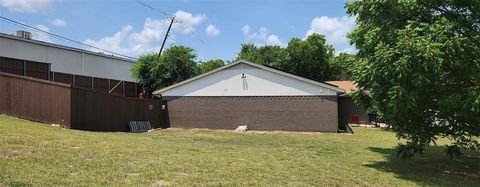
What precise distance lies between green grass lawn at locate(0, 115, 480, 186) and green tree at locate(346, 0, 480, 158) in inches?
50.7

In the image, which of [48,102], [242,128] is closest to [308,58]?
[242,128]

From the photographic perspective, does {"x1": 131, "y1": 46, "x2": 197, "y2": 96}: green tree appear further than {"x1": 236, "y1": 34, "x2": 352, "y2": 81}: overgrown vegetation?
No

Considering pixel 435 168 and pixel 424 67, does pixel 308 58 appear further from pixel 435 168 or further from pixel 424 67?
pixel 424 67

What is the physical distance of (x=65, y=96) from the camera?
19.3 meters

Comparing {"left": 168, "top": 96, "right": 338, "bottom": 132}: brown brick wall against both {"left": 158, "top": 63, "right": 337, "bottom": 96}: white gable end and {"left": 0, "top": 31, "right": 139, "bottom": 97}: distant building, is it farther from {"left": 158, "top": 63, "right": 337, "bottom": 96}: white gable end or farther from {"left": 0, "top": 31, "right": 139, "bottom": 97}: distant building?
{"left": 0, "top": 31, "right": 139, "bottom": 97}: distant building

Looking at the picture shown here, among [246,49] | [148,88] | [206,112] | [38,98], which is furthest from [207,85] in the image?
[246,49]

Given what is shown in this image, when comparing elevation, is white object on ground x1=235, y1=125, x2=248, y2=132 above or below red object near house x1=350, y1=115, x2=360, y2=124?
below

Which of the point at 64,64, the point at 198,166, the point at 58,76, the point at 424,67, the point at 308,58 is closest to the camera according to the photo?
the point at 424,67

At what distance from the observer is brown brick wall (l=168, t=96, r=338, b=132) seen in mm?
27375

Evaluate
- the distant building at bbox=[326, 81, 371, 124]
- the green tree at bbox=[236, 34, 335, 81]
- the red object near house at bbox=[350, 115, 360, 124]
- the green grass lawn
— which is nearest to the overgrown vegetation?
the green tree at bbox=[236, 34, 335, 81]

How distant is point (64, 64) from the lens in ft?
108

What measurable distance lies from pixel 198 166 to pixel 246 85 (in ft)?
60.0

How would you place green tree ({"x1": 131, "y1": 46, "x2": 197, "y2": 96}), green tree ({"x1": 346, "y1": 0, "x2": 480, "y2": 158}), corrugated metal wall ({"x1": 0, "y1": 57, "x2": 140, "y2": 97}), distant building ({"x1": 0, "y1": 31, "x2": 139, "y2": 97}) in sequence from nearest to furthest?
green tree ({"x1": 346, "y1": 0, "x2": 480, "y2": 158}) < corrugated metal wall ({"x1": 0, "y1": 57, "x2": 140, "y2": 97}) < distant building ({"x1": 0, "y1": 31, "x2": 139, "y2": 97}) < green tree ({"x1": 131, "y1": 46, "x2": 197, "y2": 96})

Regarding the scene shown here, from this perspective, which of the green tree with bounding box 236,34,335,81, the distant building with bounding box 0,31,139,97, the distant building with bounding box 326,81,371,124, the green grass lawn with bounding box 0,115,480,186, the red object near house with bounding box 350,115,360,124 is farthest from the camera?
the green tree with bounding box 236,34,335,81
